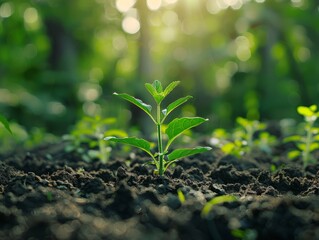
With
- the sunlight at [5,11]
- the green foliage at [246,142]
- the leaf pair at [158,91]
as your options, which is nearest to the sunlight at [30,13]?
the sunlight at [5,11]

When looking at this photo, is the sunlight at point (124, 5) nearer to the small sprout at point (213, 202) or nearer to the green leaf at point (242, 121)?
the green leaf at point (242, 121)

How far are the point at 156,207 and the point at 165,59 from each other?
10.8 metres

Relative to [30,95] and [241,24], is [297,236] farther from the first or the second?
[241,24]

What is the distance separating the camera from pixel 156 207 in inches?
65.5

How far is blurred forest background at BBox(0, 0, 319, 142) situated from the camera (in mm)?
9852

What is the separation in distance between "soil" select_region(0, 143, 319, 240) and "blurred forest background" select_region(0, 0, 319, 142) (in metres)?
6.66

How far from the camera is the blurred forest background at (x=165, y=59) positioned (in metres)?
9.85

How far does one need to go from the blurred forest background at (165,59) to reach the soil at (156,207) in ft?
21.9

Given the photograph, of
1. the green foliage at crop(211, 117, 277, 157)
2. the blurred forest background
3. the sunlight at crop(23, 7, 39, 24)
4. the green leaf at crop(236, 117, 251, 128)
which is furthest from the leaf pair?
the sunlight at crop(23, 7, 39, 24)

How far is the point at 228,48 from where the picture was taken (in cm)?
1131

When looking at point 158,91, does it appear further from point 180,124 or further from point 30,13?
point 30,13

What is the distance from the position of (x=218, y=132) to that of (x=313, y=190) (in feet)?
5.20

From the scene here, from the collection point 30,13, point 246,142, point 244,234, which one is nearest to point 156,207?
point 244,234

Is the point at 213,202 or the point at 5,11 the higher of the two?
the point at 5,11
